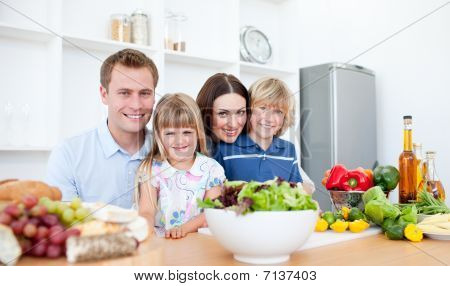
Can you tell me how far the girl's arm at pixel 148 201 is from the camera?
2.22ft

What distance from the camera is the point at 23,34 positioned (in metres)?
0.59

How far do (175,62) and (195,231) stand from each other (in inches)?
12.9

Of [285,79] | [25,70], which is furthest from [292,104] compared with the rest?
[25,70]

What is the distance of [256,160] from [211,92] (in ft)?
0.71

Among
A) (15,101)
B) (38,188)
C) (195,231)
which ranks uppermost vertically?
(15,101)

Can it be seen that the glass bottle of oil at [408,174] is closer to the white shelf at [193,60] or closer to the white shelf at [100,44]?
the white shelf at [193,60]

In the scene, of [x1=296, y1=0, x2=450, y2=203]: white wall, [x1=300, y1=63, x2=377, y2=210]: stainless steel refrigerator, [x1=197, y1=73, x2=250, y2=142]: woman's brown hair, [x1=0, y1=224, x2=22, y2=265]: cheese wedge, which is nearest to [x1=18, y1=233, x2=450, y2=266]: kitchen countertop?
[x1=0, y1=224, x2=22, y2=265]: cheese wedge

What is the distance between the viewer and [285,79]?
39.9 inches

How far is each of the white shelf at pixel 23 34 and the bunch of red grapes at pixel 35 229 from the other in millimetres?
239

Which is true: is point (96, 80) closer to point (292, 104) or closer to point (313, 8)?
point (292, 104)

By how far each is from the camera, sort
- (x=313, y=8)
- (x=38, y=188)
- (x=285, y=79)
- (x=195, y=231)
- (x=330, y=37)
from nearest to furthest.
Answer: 1. (x=38, y=188)
2. (x=195, y=231)
3. (x=285, y=79)
4. (x=313, y=8)
5. (x=330, y=37)

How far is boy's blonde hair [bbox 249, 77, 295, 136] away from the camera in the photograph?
85 centimetres

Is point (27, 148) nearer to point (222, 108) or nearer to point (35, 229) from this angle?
point (35, 229)

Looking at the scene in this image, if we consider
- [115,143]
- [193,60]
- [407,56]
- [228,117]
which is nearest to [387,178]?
[228,117]
